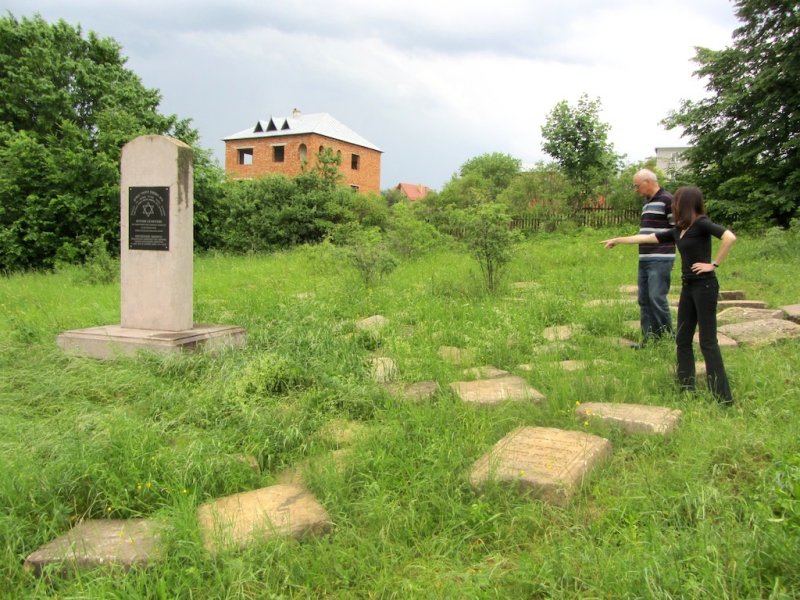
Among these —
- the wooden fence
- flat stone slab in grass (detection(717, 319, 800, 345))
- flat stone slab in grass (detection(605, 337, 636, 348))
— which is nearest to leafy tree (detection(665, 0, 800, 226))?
the wooden fence

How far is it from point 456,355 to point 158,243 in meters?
3.08

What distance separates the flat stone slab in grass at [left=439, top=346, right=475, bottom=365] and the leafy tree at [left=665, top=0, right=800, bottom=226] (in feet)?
46.9

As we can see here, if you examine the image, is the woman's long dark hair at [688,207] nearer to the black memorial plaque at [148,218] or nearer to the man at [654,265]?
the man at [654,265]

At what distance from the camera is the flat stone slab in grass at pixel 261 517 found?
2418mm

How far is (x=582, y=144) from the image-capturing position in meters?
20.1

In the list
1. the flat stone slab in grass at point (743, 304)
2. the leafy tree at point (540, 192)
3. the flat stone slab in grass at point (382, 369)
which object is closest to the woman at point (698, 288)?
the flat stone slab in grass at point (382, 369)

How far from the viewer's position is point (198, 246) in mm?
20750

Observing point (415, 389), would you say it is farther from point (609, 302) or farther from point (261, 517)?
point (609, 302)

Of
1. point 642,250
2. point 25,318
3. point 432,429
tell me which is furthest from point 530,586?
point 25,318

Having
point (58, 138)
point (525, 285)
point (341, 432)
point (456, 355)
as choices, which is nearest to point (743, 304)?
point (525, 285)

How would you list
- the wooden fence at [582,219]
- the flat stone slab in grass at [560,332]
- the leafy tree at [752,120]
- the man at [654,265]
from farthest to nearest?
the wooden fence at [582,219] < the leafy tree at [752,120] < the flat stone slab in grass at [560,332] < the man at [654,265]

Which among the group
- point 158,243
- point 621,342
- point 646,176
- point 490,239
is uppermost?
point 646,176

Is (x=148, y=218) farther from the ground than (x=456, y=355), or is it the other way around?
(x=148, y=218)

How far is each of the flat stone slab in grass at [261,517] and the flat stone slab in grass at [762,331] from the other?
4252 millimetres
